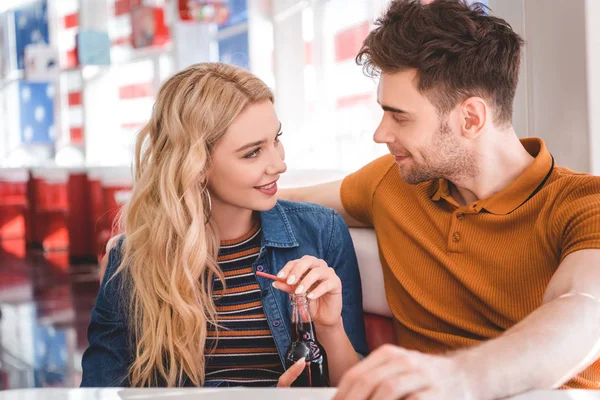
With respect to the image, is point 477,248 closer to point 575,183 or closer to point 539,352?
point 575,183

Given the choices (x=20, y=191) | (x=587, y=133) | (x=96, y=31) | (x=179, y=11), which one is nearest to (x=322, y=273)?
(x=587, y=133)

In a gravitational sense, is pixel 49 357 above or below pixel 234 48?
below

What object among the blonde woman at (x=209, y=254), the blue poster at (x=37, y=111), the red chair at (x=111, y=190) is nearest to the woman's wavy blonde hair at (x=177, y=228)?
the blonde woman at (x=209, y=254)

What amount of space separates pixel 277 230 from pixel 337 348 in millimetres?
357

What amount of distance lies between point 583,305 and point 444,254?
0.55 m

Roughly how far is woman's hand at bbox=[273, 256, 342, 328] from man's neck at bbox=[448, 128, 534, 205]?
470mm

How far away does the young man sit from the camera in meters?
1.56

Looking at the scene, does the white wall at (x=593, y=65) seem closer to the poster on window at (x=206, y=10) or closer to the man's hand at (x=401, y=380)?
the man's hand at (x=401, y=380)

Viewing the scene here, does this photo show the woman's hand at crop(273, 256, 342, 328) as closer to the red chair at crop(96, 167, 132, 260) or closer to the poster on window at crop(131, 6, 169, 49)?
the red chair at crop(96, 167, 132, 260)

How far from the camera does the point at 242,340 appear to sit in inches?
68.1

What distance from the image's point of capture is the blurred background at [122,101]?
2.07 metres

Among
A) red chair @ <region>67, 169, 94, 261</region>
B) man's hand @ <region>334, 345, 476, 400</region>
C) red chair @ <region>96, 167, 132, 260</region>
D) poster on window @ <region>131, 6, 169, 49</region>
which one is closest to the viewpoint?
man's hand @ <region>334, 345, 476, 400</region>

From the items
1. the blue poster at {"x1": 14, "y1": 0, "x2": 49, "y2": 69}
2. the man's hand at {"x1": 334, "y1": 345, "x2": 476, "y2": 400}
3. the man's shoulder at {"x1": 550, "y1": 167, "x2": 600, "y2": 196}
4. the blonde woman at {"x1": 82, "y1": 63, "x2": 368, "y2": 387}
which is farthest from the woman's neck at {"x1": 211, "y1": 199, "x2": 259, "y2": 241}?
the blue poster at {"x1": 14, "y1": 0, "x2": 49, "y2": 69}

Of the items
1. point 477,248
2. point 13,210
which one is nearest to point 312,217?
point 477,248
